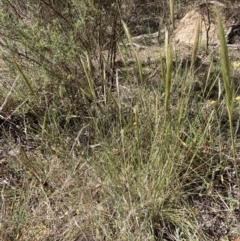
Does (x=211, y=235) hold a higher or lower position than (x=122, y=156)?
lower

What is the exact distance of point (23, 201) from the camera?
1.68 m

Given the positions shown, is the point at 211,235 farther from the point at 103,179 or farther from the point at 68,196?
the point at 68,196

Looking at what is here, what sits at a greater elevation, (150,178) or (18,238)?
(150,178)

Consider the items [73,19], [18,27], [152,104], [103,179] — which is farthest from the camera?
[73,19]

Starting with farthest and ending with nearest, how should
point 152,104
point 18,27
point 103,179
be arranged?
point 18,27 < point 152,104 < point 103,179

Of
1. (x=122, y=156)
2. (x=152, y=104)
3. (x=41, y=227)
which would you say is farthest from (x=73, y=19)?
(x=41, y=227)

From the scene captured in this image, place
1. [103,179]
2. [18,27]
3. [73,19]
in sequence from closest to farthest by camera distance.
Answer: [103,179] → [18,27] → [73,19]

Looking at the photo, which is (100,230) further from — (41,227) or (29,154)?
(29,154)

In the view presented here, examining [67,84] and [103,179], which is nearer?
[103,179]

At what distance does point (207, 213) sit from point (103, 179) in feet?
1.60

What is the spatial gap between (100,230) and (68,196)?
24 cm

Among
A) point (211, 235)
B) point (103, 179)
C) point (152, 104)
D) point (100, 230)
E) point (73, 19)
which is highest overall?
point (73, 19)

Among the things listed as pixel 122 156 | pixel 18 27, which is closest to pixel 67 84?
pixel 18 27

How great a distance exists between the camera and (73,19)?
2.50 metres
